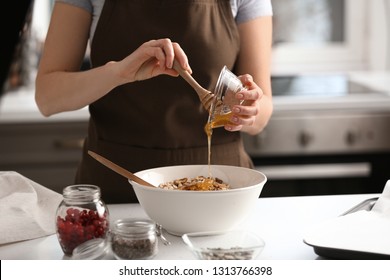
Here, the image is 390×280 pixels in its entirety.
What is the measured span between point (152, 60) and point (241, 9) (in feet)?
1.17

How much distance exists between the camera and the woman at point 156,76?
4.49ft

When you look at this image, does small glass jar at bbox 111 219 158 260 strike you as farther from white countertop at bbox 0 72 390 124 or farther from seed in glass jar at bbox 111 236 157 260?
white countertop at bbox 0 72 390 124

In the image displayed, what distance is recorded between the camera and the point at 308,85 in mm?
2633

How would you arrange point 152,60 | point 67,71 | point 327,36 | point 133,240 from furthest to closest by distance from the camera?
point 327,36, point 67,71, point 152,60, point 133,240

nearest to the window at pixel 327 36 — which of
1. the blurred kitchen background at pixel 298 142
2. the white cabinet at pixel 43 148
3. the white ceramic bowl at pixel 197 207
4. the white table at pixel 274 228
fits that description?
the blurred kitchen background at pixel 298 142

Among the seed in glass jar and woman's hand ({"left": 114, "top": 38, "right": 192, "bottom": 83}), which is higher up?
woman's hand ({"left": 114, "top": 38, "right": 192, "bottom": 83})

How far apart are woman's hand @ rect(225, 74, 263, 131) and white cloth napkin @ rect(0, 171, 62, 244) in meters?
0.34

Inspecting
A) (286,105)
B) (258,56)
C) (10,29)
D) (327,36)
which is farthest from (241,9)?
(327,36)

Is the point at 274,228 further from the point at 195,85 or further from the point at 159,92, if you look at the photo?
the point at 159,92

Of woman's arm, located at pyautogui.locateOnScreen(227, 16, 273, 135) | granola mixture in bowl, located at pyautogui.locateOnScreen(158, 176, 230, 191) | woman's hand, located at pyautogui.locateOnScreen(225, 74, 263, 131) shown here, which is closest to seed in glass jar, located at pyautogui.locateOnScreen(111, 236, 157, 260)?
granola mixture in bowl, located at pyautogui.locateOnScreen(158, 176, 230, 191)

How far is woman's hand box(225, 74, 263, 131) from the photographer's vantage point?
106 cm

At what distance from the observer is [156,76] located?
1383 mm

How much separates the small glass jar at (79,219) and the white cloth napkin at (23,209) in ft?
0.35
